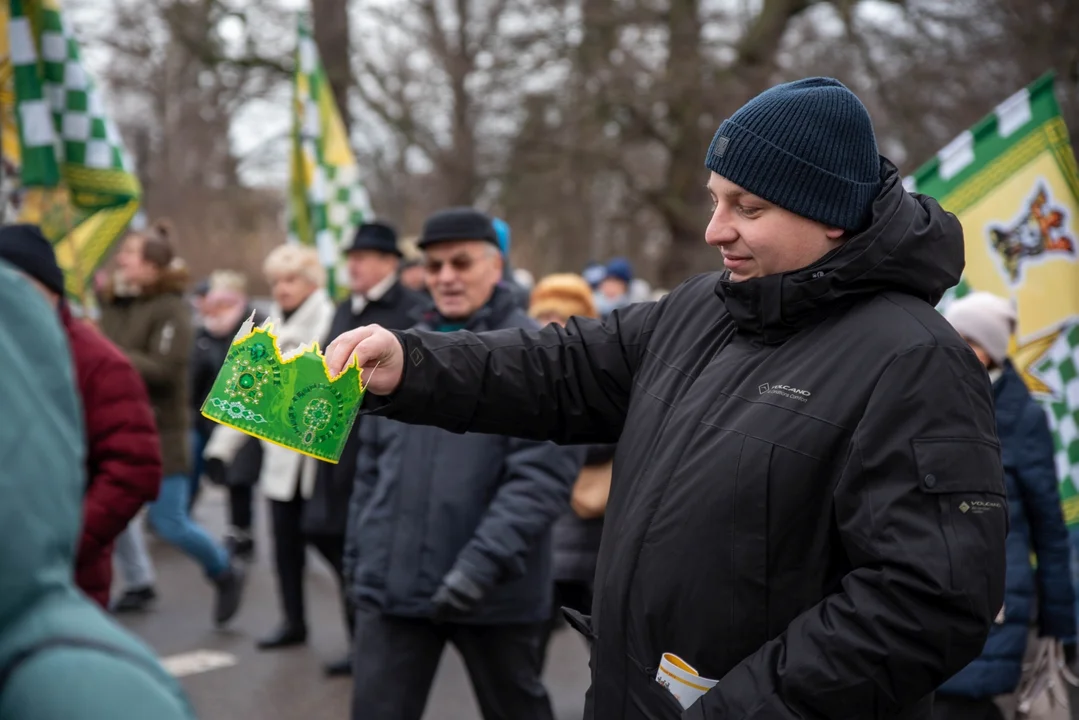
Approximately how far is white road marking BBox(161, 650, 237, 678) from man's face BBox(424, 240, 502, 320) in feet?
8.93

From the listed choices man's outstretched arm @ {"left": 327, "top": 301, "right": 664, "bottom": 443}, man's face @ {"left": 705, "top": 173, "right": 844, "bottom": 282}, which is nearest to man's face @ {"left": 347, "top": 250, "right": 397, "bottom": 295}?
man's outstretched arm @ {"left": 327, "top": 301, "right": 664, "bottom": 443}

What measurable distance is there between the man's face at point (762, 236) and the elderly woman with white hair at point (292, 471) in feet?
12.3

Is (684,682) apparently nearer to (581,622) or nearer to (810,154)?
(581,622)

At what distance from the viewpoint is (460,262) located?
3.79 meters

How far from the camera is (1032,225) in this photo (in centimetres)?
483

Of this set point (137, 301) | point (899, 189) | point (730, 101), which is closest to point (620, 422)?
point (899, 189)

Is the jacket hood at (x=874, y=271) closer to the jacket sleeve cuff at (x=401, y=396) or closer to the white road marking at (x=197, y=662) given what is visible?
the jacket sleeve cuff at (x=401, y=396)

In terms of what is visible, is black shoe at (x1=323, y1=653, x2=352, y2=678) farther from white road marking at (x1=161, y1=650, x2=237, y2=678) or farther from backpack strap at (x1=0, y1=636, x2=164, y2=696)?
backpack strap at (x1=0, y1=636, x2=164, y2=696)

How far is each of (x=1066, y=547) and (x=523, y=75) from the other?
14.8m

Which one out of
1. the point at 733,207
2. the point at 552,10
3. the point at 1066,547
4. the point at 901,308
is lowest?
the point at 1066,547

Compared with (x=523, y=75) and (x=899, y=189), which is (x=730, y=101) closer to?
(x=523, y=75)

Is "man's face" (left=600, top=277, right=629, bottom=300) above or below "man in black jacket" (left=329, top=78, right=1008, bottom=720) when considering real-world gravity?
below

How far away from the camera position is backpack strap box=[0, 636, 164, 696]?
99 centimetres

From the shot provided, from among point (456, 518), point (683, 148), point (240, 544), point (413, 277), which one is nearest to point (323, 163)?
point (413, 277)
